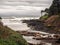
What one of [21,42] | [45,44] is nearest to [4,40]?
[21,42]

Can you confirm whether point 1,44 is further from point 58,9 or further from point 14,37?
point 58,9

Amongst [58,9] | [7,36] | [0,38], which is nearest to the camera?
[0,38]

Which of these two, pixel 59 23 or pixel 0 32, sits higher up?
pixel 0 32

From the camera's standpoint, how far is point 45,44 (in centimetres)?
4744

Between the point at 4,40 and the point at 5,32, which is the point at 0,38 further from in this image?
the point at 5,32

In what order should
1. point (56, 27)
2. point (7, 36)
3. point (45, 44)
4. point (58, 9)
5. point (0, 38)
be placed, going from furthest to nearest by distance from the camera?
point (58, 9)
point (56, 27)
point (45, 44)
point (7, 36)
point (0, 38)

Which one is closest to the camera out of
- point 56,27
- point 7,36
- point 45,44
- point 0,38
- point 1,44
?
point 1,44

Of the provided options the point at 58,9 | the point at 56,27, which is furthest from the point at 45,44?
the point at 58,9

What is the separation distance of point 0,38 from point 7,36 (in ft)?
6.43

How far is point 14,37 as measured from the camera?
2872 centimetres

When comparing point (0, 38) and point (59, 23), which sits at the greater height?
point (0, 38)

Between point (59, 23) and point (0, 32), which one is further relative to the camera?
point (59, 23)

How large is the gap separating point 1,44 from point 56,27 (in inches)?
2133

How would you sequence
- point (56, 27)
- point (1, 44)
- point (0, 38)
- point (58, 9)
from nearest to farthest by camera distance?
point (1, 44) → point (0, 38) → point (56, 27) → point (58, 9)
